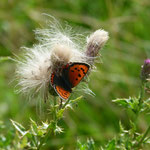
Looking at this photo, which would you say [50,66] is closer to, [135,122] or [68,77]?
[68,77]

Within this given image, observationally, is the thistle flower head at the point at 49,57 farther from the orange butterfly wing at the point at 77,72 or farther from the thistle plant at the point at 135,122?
the thistle plant at the point at 135,122

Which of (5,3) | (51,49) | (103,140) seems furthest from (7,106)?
(51,49)

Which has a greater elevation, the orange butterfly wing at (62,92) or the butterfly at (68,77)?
the butterfly at (68,77)

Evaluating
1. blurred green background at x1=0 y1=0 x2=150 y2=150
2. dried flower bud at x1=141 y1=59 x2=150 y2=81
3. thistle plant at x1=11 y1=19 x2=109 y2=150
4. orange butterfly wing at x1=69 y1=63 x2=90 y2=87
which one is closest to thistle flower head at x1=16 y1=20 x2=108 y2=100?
thistle plant at x1=11 y1=19 x2=109 y2=150

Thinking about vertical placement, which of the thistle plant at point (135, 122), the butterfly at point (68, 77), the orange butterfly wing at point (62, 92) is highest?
the butterfly at point (68, 77)

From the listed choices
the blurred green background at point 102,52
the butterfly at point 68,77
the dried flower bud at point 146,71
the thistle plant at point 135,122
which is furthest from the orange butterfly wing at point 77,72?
the blurred green background at point 102,52

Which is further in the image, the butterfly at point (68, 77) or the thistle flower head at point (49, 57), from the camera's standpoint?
the thistle flower head at point (49, 57)

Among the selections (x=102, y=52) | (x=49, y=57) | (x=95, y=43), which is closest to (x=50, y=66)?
(x=49, y=57)
